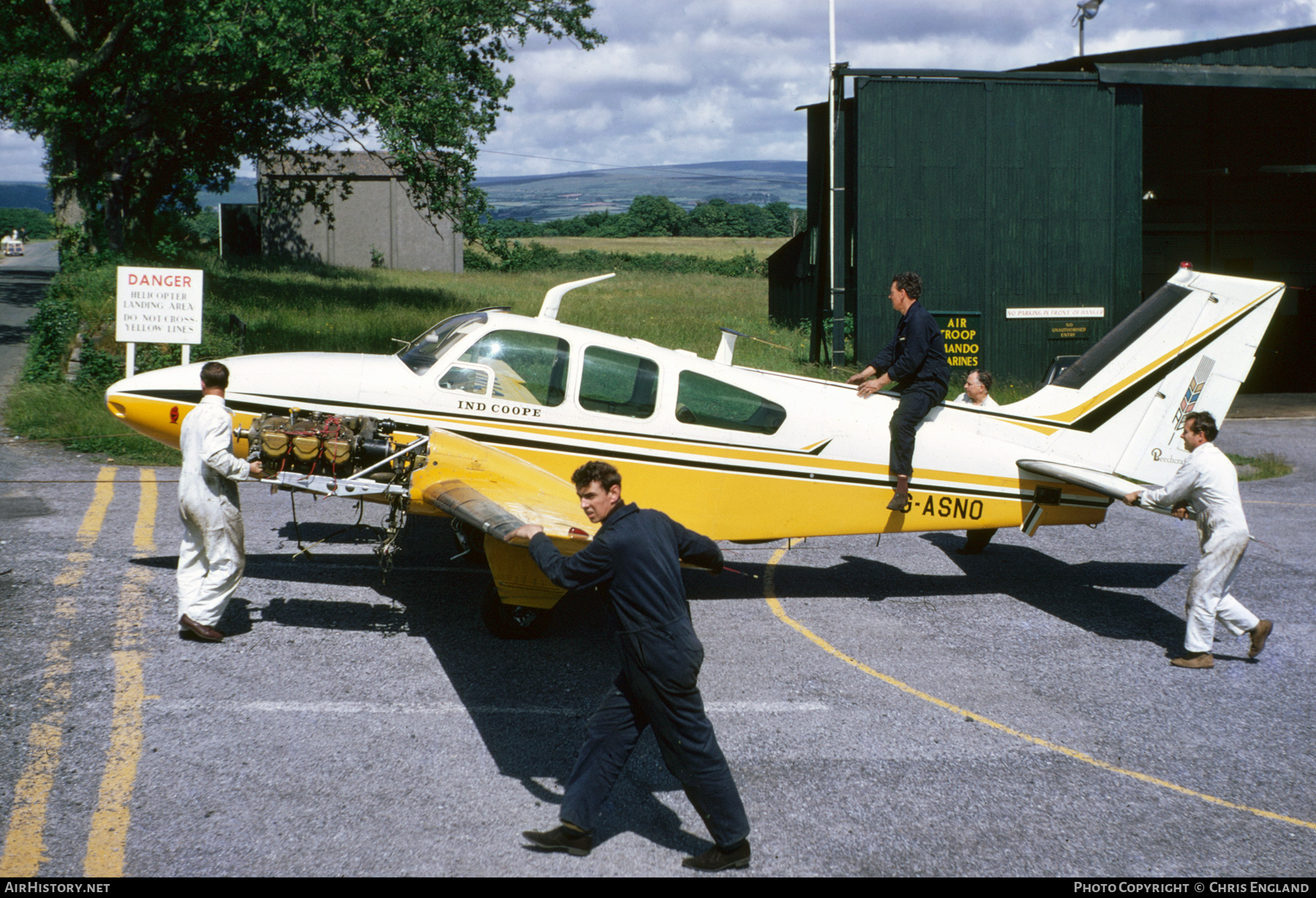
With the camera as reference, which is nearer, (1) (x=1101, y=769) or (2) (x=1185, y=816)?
(2) (x=1185, y=816)

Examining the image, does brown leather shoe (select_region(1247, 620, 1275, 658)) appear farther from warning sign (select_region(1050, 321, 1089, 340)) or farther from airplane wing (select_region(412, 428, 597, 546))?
warning sign (select_region(1050, 321, 1089, 340))

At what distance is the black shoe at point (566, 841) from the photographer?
17.2 feet

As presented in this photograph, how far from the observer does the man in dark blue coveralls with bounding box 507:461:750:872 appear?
511cm

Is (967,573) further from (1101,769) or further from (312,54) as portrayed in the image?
(312,54)

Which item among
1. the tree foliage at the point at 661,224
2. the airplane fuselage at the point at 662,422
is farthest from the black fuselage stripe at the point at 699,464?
the tree foliage at the point at 661,224

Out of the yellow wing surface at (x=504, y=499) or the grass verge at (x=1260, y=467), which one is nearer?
the yellow wing surface at (x=504, y=499)

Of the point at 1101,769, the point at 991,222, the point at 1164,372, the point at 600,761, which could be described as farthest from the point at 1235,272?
the point at 600,761

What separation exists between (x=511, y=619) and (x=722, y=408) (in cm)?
261

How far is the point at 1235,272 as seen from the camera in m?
32.5

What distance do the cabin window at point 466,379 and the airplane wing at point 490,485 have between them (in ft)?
1.39

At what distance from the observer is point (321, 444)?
8.22m

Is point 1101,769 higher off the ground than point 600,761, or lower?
lower

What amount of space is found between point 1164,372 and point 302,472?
312 inches

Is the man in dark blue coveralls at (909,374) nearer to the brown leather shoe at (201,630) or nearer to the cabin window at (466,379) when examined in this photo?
the cabin window at (466,379)
